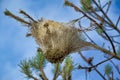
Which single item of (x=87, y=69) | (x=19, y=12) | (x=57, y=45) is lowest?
(x=87, y=69)

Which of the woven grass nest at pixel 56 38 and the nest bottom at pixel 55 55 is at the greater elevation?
the woven grass nest at pixel 56 38

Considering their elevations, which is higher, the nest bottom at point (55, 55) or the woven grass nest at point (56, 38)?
the woven grass nest at point (56, 38)

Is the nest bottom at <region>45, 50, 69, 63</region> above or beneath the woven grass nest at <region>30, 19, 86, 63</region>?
beneath

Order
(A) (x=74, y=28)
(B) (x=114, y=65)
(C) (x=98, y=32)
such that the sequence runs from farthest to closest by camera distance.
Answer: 1. (C) (x=98, y=32)
2. (B) (x=114, y=65)
3. (A) (x=74, y=28)

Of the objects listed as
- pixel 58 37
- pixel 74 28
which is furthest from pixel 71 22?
pixel 58 37

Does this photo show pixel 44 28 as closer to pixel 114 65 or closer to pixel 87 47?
Answer: pixel 87 47

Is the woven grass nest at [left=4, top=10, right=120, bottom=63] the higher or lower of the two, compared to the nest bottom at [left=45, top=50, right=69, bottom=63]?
higher

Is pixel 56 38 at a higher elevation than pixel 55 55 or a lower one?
higher

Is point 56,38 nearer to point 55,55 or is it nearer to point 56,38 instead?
point 56,38

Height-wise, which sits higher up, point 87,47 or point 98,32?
point 98,32

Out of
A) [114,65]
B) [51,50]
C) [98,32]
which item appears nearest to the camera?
[51,50]

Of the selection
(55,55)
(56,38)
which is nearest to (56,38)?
(56,38)
